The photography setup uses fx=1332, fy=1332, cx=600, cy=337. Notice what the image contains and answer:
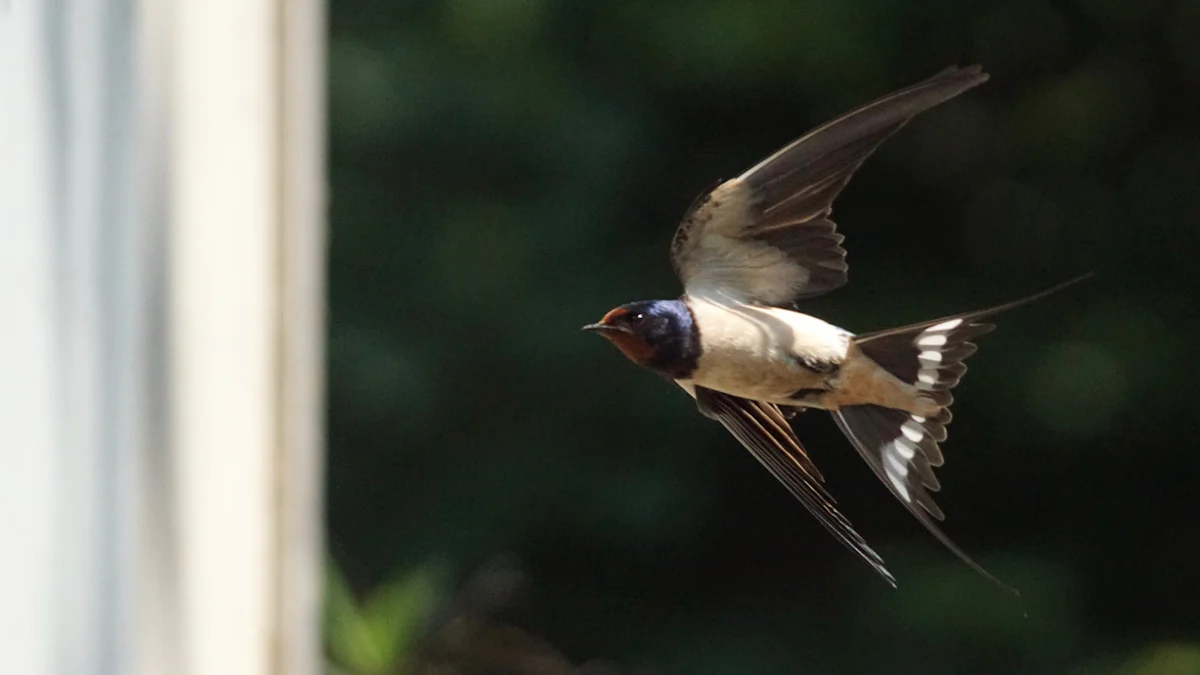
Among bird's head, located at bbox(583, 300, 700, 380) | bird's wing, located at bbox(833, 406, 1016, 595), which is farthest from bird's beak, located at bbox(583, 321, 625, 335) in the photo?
bird's wing, located at bbox(833, 406, 1016, 595)

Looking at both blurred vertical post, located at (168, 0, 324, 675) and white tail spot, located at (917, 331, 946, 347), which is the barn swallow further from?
blurred vertical post, located at (168, 0, 324, 675)

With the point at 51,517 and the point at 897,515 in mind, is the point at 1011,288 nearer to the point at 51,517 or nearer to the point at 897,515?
the point at 897,515

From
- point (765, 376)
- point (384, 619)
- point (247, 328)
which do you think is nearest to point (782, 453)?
point (765, 376)

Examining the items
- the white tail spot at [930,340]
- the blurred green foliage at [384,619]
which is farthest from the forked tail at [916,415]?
the blurred green foliage at [384,619]

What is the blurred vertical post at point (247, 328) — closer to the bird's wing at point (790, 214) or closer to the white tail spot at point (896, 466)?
the bird's wing at point (790, 214)

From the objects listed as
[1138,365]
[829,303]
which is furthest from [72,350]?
[1138,365]

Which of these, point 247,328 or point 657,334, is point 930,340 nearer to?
point 657,334

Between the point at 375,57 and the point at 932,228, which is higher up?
the point at 375,57
